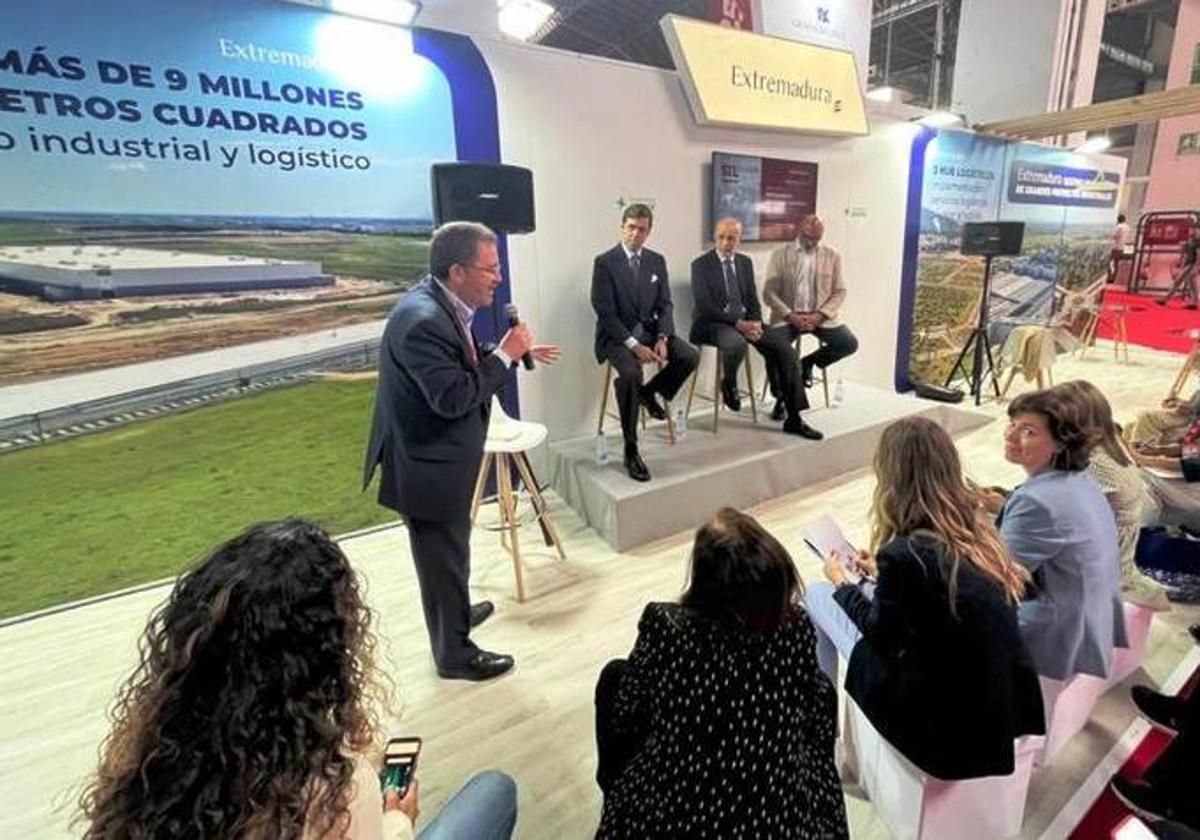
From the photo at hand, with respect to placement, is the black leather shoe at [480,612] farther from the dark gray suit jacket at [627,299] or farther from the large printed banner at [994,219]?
the large printed banner at [994,219]

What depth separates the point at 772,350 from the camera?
4.01 meters

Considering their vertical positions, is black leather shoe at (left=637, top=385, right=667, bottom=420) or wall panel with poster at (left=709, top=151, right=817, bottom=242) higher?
wall panel with poster at (left=709, top=151, right=817, bottom=242)

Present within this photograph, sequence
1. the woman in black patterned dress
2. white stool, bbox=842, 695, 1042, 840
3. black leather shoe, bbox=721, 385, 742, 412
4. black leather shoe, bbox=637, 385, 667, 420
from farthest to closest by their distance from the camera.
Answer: black leather shoe, bbox=721, 385, 742, 412, black leather shoe, bbox=637, 385, 667, 420, white stool, bbox=842, 695, 1042, 840, the woman in black patterned dress

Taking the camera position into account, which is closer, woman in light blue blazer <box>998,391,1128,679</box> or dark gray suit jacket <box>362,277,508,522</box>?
woman in light blue blazer <box>998,391,1128,679</box>

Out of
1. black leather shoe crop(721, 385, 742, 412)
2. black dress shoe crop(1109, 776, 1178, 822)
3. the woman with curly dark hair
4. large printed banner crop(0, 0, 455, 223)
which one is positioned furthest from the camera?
black leather shoe crop(721, 385, 742, 412)

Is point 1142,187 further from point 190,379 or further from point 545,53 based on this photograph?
point 190,379

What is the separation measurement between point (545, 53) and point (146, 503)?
3.13 metres

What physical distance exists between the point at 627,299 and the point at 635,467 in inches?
39.7

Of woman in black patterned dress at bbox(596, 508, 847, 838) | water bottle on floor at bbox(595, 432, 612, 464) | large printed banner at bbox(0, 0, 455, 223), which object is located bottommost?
water bottle on floor at bbox(595, 432, 612, 464)

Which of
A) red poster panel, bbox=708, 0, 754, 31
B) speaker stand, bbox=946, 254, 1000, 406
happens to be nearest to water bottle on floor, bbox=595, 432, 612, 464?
red poster panel, bbox=708, 0, 754, 31

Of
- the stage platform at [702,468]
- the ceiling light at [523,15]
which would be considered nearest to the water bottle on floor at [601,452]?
the stage platform at [702,468]

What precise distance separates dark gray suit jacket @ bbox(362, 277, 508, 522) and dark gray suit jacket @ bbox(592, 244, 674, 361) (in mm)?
1651

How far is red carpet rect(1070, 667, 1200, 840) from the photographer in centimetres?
152

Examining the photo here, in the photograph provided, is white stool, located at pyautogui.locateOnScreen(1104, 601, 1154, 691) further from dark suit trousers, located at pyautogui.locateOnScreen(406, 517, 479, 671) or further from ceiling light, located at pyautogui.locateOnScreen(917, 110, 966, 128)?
ceiling light, located at pyautogui.locateOnScreen(917, 110, 966, 128)
